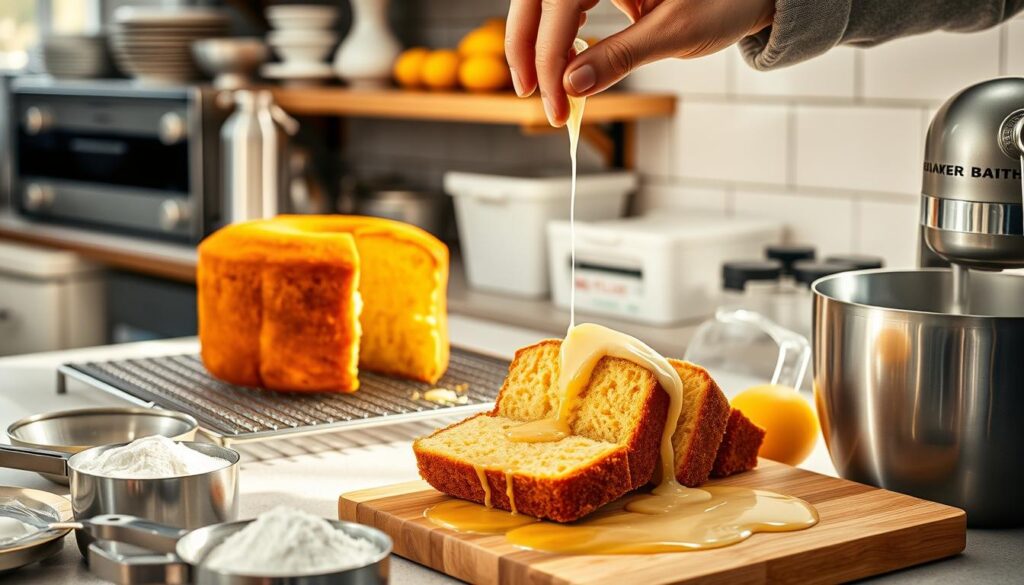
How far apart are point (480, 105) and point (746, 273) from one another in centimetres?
77

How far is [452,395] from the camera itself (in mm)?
1359

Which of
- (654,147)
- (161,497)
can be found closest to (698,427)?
(161,497)

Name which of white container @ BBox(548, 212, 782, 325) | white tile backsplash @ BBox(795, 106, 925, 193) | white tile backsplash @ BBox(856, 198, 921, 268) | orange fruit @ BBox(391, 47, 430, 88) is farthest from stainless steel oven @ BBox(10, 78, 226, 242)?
white tile backsplash @ BBox(856, 198, 921, 268)

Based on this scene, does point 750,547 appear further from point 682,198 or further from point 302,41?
point 302,41

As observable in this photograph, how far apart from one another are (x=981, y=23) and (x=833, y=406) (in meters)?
0.51

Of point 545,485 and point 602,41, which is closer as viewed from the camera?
point 545,485

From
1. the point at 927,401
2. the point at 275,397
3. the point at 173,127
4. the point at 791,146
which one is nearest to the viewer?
the point at 927,401

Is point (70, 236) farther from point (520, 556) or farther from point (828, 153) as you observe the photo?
point (520, 556)

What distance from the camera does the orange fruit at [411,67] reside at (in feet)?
8.45

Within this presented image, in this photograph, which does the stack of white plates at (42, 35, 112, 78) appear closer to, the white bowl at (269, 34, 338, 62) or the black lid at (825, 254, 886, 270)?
the white bowl at (269, 34, 338, 62)

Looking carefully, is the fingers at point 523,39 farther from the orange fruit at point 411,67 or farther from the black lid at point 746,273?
the orange fruit at point 411,67

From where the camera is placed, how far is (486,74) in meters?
2.38

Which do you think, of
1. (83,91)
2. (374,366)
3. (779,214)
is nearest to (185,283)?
(83,91)

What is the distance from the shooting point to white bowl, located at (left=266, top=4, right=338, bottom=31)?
9.20ft
